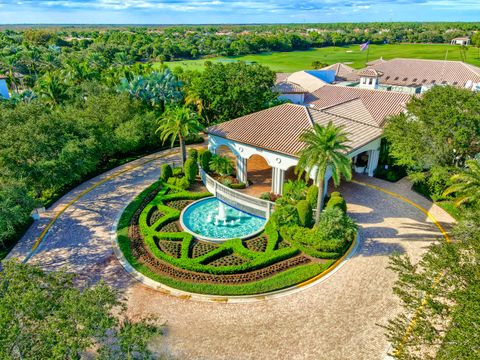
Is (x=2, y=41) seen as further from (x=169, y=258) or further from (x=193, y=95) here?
(x=169, y=258)

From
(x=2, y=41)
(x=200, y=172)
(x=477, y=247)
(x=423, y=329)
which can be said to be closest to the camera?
(x=423, y=329)

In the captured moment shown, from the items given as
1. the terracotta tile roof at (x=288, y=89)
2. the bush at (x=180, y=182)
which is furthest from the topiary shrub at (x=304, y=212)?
the terracotta tile roof at (x=288, y=89)

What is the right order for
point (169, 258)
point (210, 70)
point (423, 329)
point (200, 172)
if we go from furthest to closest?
point (210, 70) < point (200, 172) < point (169, 258) < point (423, 329)

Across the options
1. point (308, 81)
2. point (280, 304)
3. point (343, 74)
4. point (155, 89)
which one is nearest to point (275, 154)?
point (280, 304)

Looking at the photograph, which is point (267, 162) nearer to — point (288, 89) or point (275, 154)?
point (275, 154)

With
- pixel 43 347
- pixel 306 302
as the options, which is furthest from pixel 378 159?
pixel 43 347

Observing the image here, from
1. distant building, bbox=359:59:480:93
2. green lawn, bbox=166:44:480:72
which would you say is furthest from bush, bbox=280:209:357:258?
green lawn, bbox=166:44:480:72
